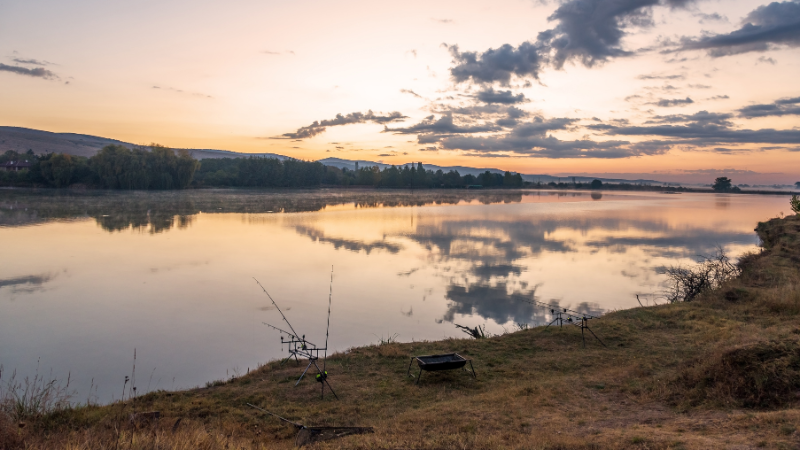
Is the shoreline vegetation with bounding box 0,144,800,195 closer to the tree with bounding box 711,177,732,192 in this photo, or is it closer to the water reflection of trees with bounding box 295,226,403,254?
the tree with bounding box 711,177,732,192

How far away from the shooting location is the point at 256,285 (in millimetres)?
16156

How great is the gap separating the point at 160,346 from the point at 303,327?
3504 mm

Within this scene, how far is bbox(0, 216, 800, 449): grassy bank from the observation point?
552 cm

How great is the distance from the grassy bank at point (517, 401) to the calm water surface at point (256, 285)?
168 cm

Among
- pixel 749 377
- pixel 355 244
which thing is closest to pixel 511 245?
pixel 355 244

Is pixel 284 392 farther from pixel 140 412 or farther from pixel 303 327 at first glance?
pixel 303 327

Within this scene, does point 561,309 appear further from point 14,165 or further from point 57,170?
point 14,165

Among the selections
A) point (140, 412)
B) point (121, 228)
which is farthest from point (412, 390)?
point (121, 228)

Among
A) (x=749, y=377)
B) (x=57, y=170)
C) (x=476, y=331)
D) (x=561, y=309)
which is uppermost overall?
(x=57, y=170)

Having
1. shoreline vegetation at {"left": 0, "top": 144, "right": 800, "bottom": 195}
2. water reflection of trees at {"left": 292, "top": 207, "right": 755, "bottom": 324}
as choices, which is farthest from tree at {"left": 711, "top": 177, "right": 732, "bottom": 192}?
water reflection of trees at {"left": 292, "top": 207, "right": 755, "bottom": 324}

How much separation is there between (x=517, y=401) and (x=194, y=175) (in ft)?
357

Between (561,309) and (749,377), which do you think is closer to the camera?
(749,377)

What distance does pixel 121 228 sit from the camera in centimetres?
2944

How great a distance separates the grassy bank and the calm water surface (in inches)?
66.3
